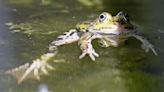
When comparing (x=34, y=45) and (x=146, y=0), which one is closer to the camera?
(x=34, y=45)

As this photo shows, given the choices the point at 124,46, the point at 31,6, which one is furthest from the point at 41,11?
A: the point at 124,46

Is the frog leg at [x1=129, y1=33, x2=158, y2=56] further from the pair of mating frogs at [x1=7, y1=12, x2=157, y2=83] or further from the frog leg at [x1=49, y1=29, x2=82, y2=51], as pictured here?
the frog leg at [x1=49, y1=29, x2=82, y2=51]

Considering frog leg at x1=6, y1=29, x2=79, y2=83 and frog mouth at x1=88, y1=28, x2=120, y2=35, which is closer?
frog leg at x1=6, y1=29, x2=79, y2=83

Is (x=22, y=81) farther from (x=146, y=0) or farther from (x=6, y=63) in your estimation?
(x=146, y=0)

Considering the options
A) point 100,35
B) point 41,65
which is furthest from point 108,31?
point 41,65

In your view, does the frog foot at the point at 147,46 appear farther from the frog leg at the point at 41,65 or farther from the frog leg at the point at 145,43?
the frog leg at the point at 41,65

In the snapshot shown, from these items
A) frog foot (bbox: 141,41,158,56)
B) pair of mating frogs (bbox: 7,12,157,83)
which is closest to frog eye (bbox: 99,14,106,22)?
pair of mating frogs (bbox: 7,12,157,83)
